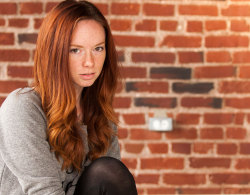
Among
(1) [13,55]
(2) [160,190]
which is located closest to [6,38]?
(1) [13,55]

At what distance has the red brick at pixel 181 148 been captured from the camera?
198cm

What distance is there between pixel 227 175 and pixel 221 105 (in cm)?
39

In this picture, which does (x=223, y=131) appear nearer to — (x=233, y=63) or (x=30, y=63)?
(x=233, y=63)

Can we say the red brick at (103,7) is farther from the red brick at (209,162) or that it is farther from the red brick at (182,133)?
the red brick at (209,162)

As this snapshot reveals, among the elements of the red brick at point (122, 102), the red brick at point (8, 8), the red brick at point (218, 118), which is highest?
the red brick at point (8, 8)

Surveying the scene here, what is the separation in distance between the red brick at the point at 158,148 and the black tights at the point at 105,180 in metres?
0.65

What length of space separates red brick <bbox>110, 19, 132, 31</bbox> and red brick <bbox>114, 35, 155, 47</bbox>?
42 millimetres

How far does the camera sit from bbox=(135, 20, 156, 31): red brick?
A: 1.92 meters

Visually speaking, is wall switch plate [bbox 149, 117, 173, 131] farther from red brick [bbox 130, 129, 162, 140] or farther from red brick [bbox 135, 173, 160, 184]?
red brick [bbox 135, 173, 160, 184]

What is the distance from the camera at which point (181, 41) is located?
1.94 m

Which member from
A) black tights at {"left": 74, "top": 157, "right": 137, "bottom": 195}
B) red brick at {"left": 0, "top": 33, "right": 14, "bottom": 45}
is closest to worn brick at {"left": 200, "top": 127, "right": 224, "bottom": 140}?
black tights at {"left": 74, "top": 157, "right": 137, "bottom": 195}

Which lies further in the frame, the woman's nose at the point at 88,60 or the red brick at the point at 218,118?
the red brick at the point at 218,118

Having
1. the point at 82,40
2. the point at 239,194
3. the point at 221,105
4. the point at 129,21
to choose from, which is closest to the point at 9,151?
the point at 82,40

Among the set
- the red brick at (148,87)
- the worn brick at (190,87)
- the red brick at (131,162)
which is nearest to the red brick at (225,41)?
the worn brick at (190,87)
